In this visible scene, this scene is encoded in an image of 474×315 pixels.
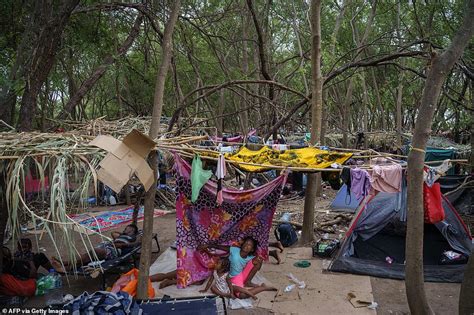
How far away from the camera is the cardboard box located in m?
3.79

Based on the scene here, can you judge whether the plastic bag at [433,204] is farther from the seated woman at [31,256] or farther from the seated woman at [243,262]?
the seated woman at [31,256]

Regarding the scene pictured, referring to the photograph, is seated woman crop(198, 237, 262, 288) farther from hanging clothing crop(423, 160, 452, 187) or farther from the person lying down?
hanging clothing crop(423, 160, 452, 187)

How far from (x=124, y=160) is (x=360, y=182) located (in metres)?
2.91

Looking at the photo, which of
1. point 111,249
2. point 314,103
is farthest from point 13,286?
point 314,103

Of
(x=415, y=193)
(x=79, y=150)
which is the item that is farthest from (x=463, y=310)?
(x=79, y=150)

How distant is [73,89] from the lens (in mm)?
11812

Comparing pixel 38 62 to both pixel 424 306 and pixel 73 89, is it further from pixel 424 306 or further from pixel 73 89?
pixel 73 89

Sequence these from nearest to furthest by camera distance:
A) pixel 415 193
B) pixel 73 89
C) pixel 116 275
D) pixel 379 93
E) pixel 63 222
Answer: pixel 63 222 → pixel 415 193 → pixel 116 275 → pixel 73 89 → pixel 379 93

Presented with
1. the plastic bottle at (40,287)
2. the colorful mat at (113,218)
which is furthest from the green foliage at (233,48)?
the colorful mat at (113,218)

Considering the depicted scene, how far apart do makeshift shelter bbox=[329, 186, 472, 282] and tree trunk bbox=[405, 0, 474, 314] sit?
1.62 m

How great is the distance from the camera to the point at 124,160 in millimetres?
3949

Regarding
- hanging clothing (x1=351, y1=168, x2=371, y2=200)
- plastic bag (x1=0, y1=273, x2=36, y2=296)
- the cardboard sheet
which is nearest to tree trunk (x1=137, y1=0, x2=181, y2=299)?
the cardboard sheet

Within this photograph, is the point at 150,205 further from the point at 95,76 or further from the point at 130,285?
the point at 95,76

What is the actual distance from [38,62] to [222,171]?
263 cm
